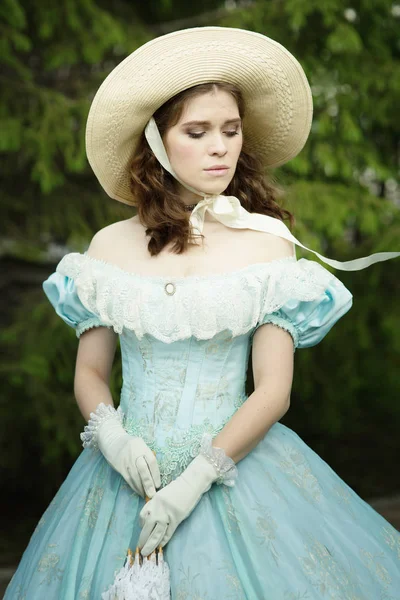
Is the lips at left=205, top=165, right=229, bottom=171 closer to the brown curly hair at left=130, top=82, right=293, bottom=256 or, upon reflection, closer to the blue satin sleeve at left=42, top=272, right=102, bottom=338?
the brown curly hair at left=130, top=82, right=293, bottom=256

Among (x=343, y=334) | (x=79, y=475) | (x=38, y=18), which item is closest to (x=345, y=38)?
(x=38, y=18)

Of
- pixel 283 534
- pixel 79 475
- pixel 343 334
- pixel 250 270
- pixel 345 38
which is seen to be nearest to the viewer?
pixel 283 534

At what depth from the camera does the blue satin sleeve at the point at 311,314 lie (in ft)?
6.72

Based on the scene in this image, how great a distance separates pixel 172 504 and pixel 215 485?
0.16 meters

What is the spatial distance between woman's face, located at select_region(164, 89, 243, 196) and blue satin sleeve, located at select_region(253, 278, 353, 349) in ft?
1.07

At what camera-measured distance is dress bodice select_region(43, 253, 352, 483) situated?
6.53 ft

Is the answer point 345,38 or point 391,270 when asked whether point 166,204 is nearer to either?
point 345,38

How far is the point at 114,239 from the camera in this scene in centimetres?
221

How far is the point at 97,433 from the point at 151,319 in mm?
304

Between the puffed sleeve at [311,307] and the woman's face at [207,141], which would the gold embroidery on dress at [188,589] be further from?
the woman's face at [207,141]

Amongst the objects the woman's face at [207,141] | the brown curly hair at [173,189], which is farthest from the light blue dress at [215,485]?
the woman's face at [207,141]

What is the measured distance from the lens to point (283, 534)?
191 cm

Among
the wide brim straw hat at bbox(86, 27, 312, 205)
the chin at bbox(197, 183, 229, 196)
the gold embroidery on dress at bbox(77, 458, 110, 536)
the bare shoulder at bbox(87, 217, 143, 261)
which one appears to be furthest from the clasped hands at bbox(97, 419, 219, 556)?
the wide brim straw hat at bbox(86, 27, 312, 205)

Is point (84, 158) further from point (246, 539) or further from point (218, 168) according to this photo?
point (246, 539)
